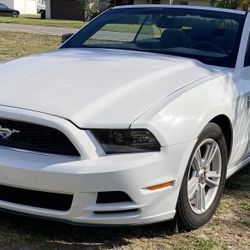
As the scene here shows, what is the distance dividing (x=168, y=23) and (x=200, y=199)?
192 centimetres

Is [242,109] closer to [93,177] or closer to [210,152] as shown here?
[210,152]

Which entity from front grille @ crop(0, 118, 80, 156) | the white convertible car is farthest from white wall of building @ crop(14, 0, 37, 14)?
front grille @ crop(0, 118, 80, 156)

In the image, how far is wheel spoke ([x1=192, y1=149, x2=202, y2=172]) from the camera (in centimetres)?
371

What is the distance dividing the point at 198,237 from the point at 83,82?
1.33 metres

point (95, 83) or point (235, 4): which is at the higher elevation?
point (95, 83)

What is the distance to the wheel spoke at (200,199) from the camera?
12.6ft

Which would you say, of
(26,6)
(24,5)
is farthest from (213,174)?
(26,6)

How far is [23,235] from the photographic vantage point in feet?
12.0

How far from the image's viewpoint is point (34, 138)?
132 inches

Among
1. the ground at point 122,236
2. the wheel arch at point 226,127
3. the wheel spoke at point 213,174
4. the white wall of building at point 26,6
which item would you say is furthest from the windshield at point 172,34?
the white wall of building at point 26,6

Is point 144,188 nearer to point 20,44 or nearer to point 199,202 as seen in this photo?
point 199,202

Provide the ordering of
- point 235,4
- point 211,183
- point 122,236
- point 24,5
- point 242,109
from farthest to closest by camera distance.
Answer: point 24,5 → point 235,4 → point 242,109 → point 211,183 → point 122,236

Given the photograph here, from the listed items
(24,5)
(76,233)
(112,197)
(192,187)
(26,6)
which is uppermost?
(112,197)

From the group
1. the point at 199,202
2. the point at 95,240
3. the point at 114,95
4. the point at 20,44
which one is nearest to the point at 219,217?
the point at 199,202
